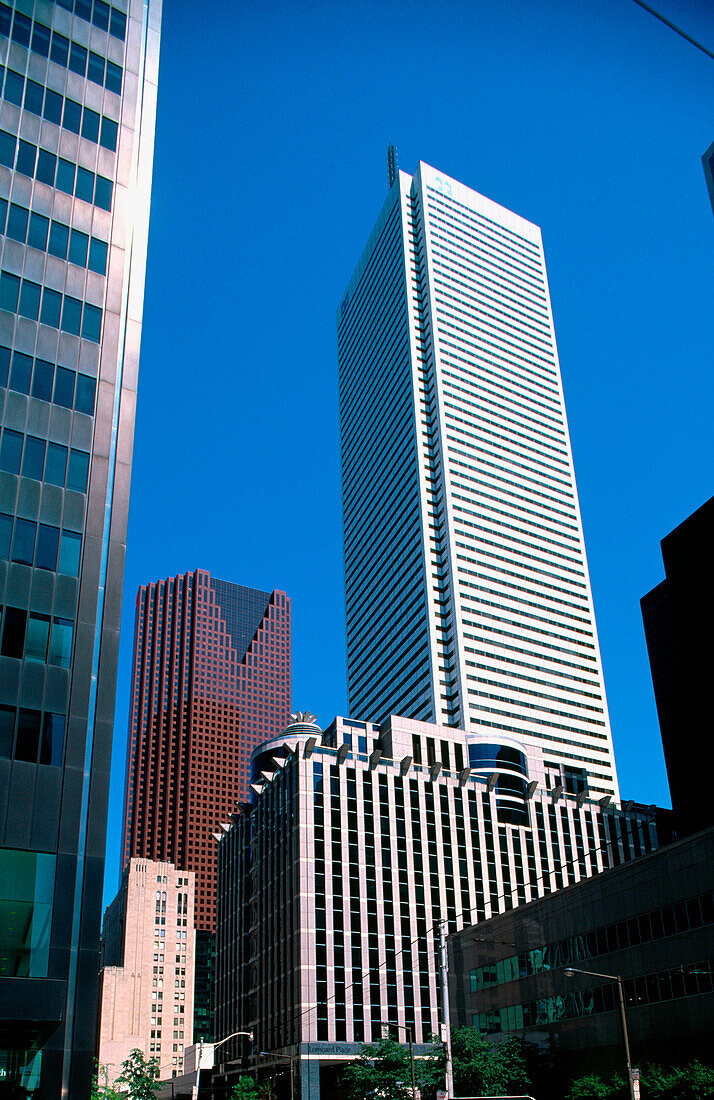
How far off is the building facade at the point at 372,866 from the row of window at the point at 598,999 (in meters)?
24.4

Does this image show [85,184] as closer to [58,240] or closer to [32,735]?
[58,240]

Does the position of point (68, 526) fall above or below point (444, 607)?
below

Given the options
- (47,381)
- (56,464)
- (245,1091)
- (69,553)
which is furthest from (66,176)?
(245,1091)

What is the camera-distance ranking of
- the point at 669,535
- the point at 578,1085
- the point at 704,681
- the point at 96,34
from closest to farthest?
the point at 96,34 < the point at 578,1085 < the point at 704,681 < the point at 669,535

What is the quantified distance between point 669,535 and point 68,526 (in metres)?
130

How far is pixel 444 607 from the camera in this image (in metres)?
186

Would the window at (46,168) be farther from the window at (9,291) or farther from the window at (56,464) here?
the window at (56,464)

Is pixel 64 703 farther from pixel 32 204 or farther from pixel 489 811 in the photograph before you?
pixel 489 811

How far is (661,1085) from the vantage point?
176 feet

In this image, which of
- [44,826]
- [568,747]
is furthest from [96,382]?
[568,747]

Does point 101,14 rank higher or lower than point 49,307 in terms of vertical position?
higher

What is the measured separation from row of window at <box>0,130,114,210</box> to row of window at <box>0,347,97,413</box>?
1004 centimetres

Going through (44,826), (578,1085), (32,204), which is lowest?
(578,1085)

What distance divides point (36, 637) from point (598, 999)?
46955mm
